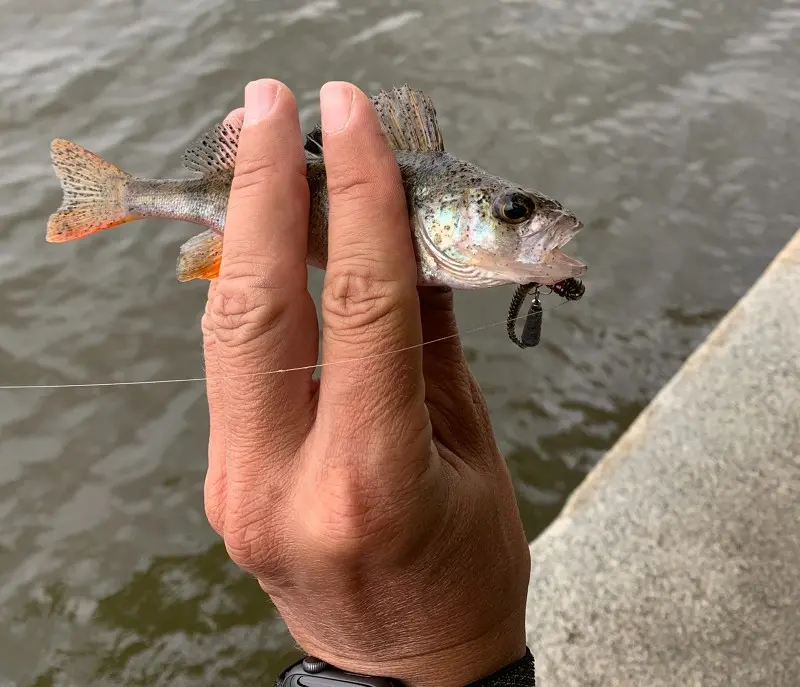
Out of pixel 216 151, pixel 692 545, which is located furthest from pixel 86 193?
pixel 692 545

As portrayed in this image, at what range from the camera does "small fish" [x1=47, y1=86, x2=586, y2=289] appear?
221 cm

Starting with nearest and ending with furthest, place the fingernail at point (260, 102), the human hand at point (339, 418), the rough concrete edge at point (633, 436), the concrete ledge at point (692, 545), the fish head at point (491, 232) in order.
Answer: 1. the human hand at point (339, 418)
2. the fingernail at point (260, 102)
3. the fish head at point (491, 232)
4. the concrete ledge at point (692, 545)
5. the rough concrete edge at point (633, 436)

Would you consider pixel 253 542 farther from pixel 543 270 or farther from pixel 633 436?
pixel 633 436

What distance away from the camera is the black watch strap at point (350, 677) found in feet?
6.85

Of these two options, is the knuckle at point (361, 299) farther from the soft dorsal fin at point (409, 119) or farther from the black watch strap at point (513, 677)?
the black watch strap at point (513, 677)

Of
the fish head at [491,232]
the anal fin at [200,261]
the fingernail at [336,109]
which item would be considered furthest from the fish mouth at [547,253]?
the anal fin at [200,261]

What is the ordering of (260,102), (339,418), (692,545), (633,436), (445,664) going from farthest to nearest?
1. (633,436)
2. (692,545)
3. (445,664)
4. (260,102)
5. (339,418)

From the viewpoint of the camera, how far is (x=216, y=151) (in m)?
2.51

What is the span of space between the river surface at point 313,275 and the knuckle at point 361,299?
3241 millimetres

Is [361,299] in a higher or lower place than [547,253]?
higher

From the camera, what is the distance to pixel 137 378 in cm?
519

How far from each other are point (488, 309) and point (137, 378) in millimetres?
2723

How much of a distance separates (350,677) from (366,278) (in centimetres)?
122

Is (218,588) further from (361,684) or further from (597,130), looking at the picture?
(597,130)
